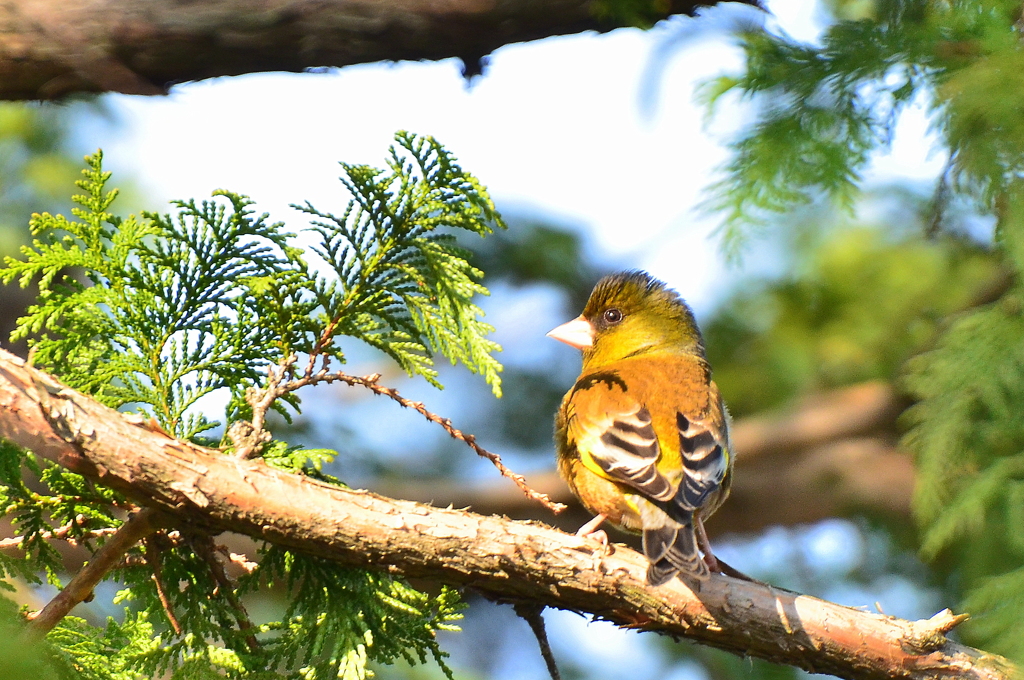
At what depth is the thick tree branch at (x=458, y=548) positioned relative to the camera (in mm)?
2230

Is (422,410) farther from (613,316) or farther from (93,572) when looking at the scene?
(613,316)

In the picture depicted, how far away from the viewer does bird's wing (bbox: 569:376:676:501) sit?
10.8ft

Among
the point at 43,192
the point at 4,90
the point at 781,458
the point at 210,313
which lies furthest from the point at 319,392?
the point at 210,313

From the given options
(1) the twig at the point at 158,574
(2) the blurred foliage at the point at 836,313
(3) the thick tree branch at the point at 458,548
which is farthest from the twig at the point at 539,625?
(2) the blurred foliage at the point at 836,313

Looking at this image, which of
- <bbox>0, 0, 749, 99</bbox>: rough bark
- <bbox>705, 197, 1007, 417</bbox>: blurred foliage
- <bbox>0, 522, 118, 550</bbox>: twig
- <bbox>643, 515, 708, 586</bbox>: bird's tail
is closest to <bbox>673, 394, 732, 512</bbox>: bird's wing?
<bbox>643, 515, 708, 586</bbox>: bird's tail

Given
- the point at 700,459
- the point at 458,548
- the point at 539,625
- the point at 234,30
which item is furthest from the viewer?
the point at 700,459

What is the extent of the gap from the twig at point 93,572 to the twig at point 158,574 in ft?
0.34

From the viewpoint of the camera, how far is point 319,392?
760 cm

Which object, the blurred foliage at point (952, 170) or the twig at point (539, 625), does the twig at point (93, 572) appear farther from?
the blurred foliage at point (952, 170)

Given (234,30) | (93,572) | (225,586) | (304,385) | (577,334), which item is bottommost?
(93,572)

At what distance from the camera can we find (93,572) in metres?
2.29

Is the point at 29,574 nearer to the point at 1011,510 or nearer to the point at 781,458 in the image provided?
the point at 1011,510

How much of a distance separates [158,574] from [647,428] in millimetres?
1921

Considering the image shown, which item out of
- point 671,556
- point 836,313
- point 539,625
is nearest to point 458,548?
point 539,625
